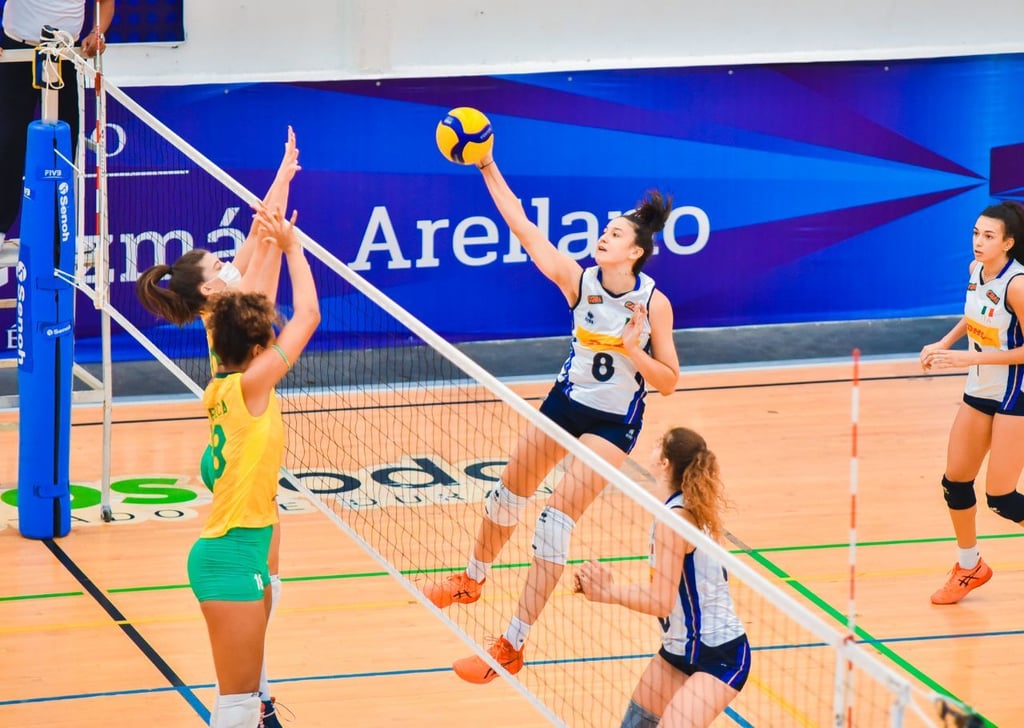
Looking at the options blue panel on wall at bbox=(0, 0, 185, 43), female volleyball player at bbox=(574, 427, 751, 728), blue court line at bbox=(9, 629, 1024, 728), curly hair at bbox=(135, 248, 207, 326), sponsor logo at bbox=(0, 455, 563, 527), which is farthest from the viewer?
blue panel on wall at bbox=(0, 0, 185, 43)

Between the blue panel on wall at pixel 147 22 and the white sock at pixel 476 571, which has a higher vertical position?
the blue panel on wall at pixel 147 22

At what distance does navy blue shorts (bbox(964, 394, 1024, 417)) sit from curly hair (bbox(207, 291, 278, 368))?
14.1ft

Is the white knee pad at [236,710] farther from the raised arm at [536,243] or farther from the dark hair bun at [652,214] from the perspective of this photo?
the dark hair bun at [652,214]

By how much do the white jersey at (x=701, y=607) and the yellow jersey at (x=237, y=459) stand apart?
1.51 m

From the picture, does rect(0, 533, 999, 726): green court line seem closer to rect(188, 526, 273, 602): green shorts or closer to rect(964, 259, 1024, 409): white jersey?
rect(964, 259, 1024, 409): white jersey

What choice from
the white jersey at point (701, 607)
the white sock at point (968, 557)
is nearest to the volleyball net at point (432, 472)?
the white jersey at point (701, 607)

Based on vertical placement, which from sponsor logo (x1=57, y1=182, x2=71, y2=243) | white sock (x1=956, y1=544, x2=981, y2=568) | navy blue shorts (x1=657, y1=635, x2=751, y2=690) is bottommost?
white sock (x1=956, y1=544, x2=981, y2=568)

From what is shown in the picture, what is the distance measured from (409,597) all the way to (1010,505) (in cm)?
333

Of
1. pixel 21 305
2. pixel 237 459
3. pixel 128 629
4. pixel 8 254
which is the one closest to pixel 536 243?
pixel 237 459

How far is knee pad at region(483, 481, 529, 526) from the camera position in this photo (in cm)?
726

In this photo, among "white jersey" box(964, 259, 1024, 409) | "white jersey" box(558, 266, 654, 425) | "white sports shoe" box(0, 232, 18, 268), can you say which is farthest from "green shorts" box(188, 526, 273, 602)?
"white sports shoe" box(0, 232, 18, 268)

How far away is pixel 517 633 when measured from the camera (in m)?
6.92

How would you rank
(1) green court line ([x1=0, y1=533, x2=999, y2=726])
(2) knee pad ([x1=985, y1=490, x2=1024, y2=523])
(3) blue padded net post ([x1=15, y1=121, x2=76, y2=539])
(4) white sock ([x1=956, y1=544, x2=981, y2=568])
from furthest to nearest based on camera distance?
(3) blue padded net post ([x1=15, y1=121, x2=76, y2=539])
(4) white sock ([x1=956, y1=544, x2=981, y2=568])
(2) knee pad ([x1=985, y1=490, x2=1024, y2=523])
(1) green court line ([x1=0, y1=533, x2=999, y2=726])

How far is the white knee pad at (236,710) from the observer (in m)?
6.21
